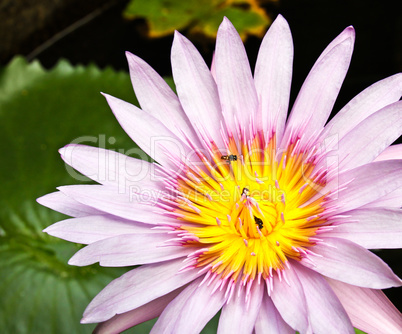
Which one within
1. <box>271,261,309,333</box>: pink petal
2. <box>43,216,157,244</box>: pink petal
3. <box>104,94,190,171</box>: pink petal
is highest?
<box>104,94,190,171</box>: pink petal

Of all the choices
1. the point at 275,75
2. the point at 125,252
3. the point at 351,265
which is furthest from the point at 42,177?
the point at 351,265

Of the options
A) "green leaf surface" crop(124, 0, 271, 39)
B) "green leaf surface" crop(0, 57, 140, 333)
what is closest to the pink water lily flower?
"green leaf surface" crop(0, 57, 140, 333)

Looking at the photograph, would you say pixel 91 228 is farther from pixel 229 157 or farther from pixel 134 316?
pixel 229 157

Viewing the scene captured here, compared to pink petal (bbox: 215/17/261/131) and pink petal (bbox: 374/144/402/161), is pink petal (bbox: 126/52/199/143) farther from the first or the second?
pink petal (bbox: 374/144/402/161)

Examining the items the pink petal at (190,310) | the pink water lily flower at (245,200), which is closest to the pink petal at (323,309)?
the pink water lily flower at (245,200)

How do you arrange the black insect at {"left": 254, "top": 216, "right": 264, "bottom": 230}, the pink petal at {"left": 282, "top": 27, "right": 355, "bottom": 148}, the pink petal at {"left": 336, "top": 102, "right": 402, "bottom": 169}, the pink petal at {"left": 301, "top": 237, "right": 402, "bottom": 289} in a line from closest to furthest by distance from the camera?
1. the pink petal at {"left": 301, "top": 237, "right": 402, "bottom": 289}
2. the pink petal at {"left": 336, "top": 102, "right": 402, "bottom": 169}
3. the pink petal at {"left": 282, "top": 27, "right": 355, "bottom": 148}
4. the black insect at {"left": 254, "top": 216, "right": 264, "bottom": 230}

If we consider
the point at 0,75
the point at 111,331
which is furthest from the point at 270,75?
the point at 0,75

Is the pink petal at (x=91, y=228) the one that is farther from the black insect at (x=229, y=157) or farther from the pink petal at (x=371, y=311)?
the pink petal at (x=371, y=311)
